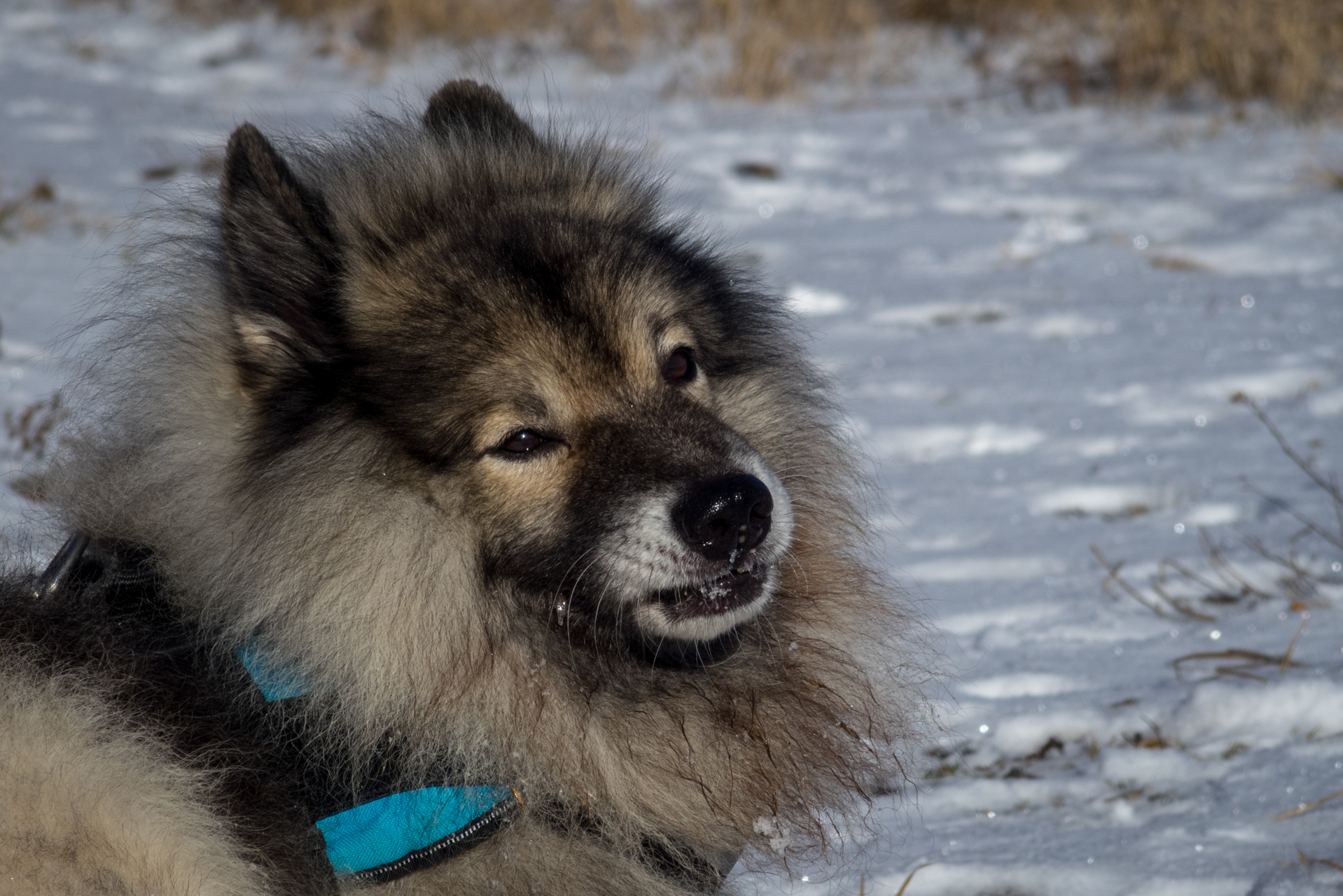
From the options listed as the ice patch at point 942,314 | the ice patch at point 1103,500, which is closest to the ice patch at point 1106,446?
the ice patch at point 1103,500

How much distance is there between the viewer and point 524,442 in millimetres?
2100

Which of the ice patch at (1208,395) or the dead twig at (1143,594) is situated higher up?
the ice patch at (1208,395)

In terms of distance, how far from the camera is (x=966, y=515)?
3980mm

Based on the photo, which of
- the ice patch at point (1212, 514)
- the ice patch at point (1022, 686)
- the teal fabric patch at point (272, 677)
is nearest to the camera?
the teal fabric patch at point (272, 677)

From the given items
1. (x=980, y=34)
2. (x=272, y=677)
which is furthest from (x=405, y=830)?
(x=980, y=34)

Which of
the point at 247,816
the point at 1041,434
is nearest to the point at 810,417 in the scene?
the point at 247,816

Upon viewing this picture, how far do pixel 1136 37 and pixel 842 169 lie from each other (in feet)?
9.11

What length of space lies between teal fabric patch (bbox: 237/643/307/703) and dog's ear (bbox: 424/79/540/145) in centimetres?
135

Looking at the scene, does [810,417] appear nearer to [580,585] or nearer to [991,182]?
[580,585]

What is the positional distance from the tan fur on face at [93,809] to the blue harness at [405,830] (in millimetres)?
139

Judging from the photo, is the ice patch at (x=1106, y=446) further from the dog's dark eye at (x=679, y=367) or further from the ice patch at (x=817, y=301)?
the dog's dark eye at (x=679, y=367)

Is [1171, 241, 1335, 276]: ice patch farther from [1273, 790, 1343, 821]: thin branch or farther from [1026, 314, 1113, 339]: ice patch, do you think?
[1273, 790, 1343, 821]: thin branch

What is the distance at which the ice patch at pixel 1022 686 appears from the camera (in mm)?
2965

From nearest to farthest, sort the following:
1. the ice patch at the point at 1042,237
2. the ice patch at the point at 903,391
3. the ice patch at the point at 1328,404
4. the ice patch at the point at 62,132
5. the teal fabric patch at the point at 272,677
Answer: the teal fabric patch at the point at 272,677 → the ice patch at the point at 1328,404 → the ice patch at the point at 903,391 → the ice patch at the point at 1042,237 → the ice patch at the point at 62,132
